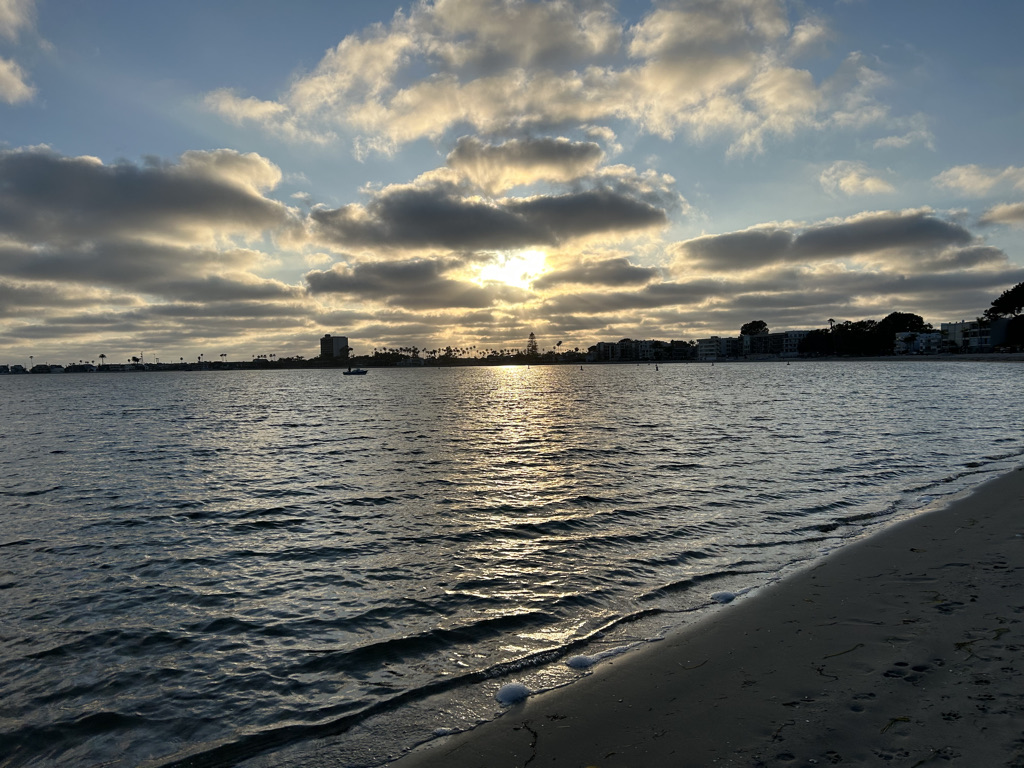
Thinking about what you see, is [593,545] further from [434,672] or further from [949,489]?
[949,489]

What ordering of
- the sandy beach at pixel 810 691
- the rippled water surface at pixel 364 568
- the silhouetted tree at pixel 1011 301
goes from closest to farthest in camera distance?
the sandy beach at pixel 810 691, the rippled water surface at pixel 364 568, the silhouetted tree at pixel 1011 301

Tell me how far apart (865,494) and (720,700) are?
54.8 feet

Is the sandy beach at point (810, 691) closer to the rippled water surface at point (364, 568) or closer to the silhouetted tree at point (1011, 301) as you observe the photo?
the rippled water surface at point (364, 568)

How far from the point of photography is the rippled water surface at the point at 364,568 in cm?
766

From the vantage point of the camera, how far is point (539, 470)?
27.0 m

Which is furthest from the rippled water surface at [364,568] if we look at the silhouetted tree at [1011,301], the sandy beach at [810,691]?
the silhouetted tree at [1011,301]

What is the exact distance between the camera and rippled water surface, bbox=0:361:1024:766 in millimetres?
7656

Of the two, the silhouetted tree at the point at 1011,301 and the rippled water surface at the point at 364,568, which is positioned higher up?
the silhouetted tree at the point at 1011,301

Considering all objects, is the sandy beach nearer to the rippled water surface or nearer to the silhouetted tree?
the rippled water surface

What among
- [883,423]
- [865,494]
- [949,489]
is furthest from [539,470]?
[883,423]

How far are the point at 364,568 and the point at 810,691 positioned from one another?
10103 millimetres

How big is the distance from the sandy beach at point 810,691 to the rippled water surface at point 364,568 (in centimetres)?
95

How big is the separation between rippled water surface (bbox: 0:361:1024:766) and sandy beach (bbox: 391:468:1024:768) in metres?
0.95

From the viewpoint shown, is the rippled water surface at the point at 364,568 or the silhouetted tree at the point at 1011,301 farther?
the silhouetted tree at the point at 1011,301
